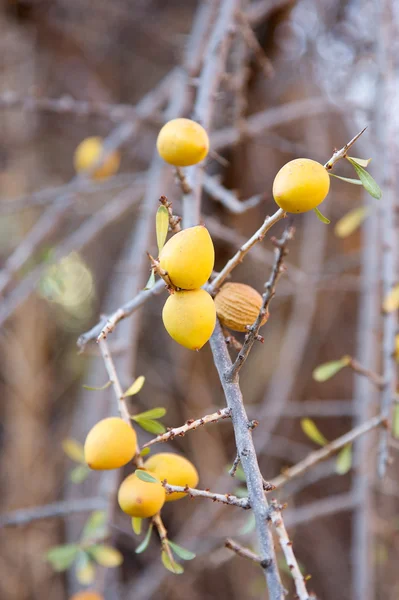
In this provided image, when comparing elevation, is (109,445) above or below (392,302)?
below

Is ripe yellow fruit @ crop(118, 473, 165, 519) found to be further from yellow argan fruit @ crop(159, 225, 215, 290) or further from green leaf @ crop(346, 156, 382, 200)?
green leaf @ crop(346, 156, 382, 200)

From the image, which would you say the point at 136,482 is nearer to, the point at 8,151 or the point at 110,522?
the point at 110,522

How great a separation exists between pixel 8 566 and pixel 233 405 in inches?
62.0

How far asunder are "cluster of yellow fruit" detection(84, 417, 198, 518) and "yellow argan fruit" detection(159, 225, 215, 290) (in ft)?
0.64

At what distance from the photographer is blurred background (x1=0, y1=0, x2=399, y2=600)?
1501 millimetres

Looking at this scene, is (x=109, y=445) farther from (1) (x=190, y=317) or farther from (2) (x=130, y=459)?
(1) (x=190, y=317)

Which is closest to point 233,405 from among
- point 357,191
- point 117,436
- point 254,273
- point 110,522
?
point 117,436

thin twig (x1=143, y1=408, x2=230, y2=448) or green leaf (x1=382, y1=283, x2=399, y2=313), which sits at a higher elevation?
green leaf (x1=382, y1=283, x2=399, y2=313)

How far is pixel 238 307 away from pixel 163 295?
4.13 feet

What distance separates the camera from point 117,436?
0.53m

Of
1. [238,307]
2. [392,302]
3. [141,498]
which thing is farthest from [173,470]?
[392,302]

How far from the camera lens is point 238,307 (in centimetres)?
51

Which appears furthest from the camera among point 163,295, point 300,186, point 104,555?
point 163,295

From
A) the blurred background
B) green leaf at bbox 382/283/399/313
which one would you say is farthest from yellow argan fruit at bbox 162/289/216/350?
the blurred background
